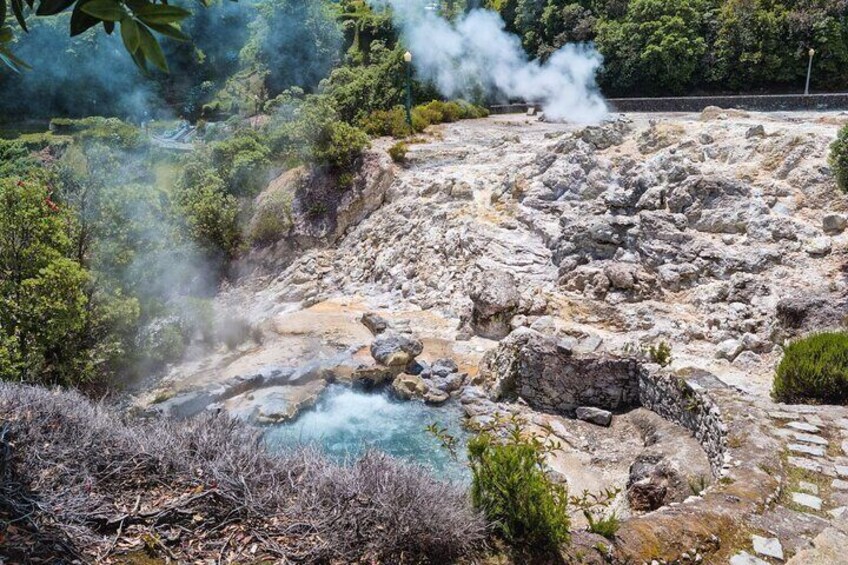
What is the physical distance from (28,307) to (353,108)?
1625 centimetres

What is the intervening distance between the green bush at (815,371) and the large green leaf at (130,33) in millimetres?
7604

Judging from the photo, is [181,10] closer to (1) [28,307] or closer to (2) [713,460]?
(2) [713,460]

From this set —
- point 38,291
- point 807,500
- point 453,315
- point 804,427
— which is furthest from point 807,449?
point 38,291

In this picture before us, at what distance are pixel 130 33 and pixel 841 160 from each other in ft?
38.2

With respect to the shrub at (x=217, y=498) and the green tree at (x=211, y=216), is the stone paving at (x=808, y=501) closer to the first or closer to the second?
the shrub at (x=217, y=498)

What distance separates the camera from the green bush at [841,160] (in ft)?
32.9

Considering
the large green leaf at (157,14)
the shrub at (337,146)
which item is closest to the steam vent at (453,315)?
the large green leaf at (157,14)

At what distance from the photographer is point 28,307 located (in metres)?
8.77

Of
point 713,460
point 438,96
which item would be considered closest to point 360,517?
point 713,460

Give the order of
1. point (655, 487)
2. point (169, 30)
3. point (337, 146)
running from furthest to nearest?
point (337, 146)
point (655, 487)
point (169, 30)

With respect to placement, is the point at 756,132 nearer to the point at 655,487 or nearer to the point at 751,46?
the point at 655,487

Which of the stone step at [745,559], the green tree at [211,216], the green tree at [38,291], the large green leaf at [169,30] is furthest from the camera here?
the green tree at [211,216]

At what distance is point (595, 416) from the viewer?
9.06 m

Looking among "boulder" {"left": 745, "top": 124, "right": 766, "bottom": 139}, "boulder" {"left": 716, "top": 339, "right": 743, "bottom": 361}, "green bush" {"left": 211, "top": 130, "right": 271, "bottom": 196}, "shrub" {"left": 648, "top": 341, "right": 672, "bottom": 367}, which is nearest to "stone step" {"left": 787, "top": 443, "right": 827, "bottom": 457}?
"shrub" {"left": 648, "top": 341, "right": 672, "bottom": 367}
